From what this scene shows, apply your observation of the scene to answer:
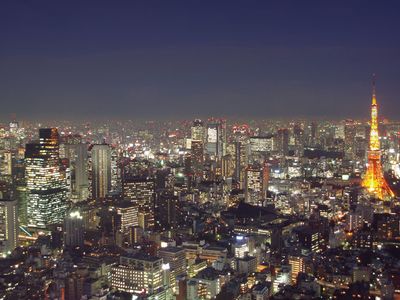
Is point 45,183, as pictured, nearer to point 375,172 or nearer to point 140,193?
point 140,193

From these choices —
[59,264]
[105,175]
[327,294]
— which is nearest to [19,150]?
[105,175]

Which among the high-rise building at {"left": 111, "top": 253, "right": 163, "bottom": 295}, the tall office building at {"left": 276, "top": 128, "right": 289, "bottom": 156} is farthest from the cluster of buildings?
the tall office building at {"left": 276, "top": 128, "right": 289, "bottom": 156}

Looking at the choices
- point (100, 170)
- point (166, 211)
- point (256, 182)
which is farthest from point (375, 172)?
point (100, 170)

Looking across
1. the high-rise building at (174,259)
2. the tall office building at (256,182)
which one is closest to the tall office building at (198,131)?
the tall office building at (256,182)

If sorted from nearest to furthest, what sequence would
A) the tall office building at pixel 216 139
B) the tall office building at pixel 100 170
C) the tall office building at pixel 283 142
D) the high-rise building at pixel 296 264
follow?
1. the high-rise building at pixel 296 264
2. the tall office building at pixel 100 170
3. the tall office building at pixel 216 139
4. the tall office building at pixel 283 142

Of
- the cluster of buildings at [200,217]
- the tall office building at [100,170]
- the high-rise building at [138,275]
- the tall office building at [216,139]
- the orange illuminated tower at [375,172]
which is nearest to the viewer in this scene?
the cluster of buildings at [200,217]

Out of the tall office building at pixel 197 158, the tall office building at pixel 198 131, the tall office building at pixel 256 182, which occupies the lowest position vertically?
the tall office building at pixel 256 182

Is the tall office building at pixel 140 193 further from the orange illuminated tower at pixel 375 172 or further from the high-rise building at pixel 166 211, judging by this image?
the orange illuminated tower at pixel 375 172

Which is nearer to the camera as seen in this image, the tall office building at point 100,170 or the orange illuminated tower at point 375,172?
the orange illuminated tower at point 375,172
